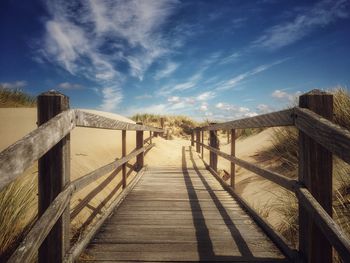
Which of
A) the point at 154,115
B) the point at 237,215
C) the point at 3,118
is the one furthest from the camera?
the point at 154,115

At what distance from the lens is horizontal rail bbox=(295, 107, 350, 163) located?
1.41 meters

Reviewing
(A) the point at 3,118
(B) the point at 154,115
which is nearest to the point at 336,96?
(A) the point at 3,118

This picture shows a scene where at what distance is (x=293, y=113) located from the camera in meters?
2.23

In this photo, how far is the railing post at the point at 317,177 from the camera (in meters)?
1.99

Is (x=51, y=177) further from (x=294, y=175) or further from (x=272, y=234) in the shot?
(x=294, y=175)

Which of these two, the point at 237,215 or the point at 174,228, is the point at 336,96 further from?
the point at 174,228

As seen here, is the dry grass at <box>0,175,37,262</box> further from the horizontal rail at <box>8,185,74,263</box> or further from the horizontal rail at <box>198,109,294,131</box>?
the horizontal rail at <box>198,109,294,131</box>

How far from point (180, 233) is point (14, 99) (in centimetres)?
1814

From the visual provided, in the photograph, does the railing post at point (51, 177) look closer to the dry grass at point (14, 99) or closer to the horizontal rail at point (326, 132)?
the horizontal rail at point (326, 132)

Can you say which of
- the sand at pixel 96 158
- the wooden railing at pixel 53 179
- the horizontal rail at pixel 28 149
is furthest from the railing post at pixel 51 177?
the sand at pixel 96 158

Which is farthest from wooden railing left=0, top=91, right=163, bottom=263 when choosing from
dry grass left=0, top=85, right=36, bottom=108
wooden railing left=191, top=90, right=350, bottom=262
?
dry grass left=0, top=85, right=36, bottom=108

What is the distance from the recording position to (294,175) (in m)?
5.38

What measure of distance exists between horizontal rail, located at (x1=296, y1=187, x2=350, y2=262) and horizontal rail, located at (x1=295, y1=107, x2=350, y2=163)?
0.42 metres

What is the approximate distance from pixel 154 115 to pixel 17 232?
25205 millimetres
